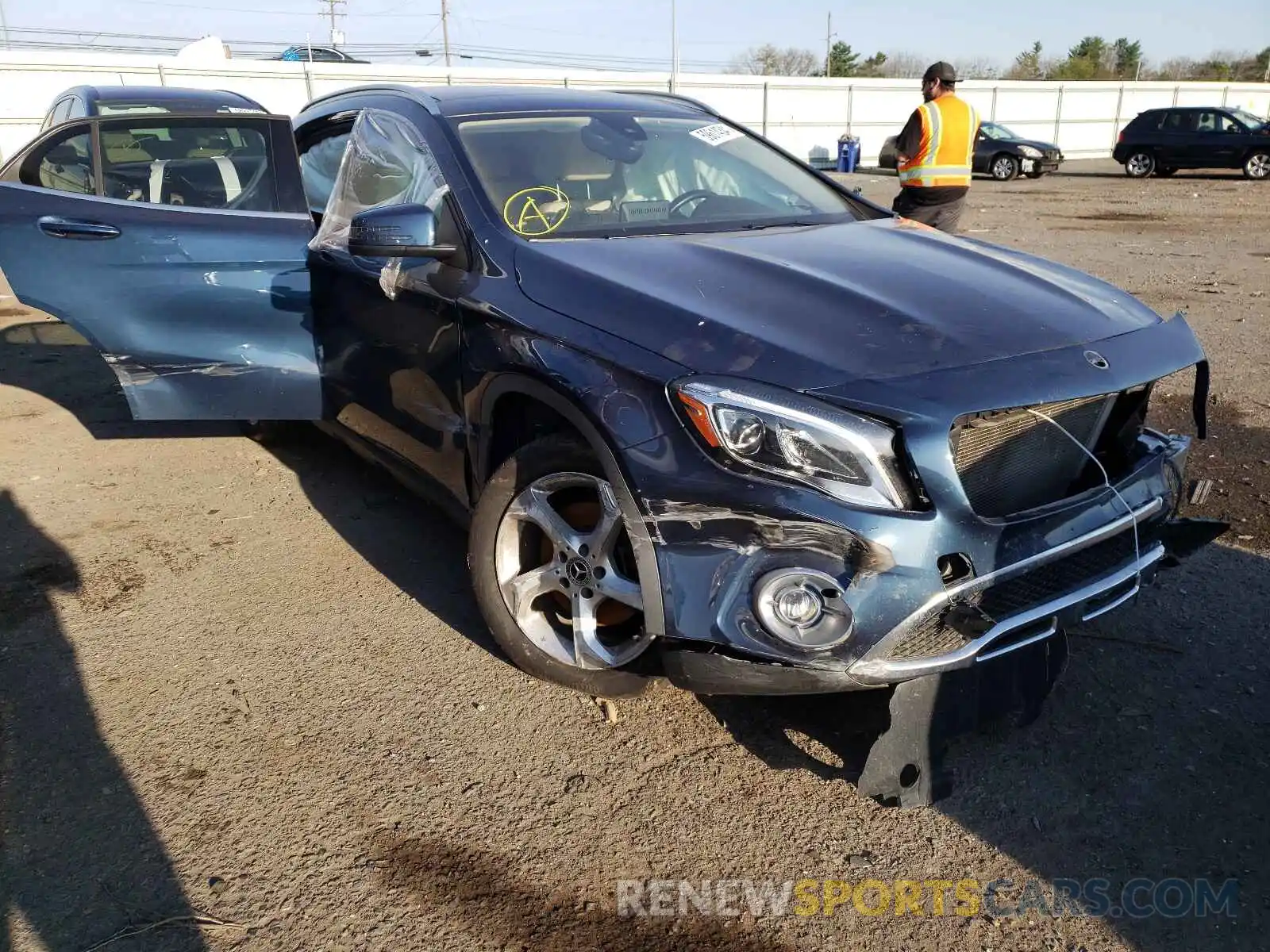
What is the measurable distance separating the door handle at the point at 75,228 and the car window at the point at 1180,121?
85.8 feet

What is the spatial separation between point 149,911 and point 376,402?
2.03m

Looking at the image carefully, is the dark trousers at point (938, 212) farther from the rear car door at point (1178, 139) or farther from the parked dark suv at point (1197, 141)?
the rear car door at point (1178, 139)

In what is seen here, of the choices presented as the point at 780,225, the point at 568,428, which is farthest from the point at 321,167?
the point at 568,428

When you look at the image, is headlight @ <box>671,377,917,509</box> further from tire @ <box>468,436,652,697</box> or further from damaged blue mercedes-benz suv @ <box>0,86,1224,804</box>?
tire @ <box>468,436,652,697</box>

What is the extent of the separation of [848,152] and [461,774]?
28.2 metres

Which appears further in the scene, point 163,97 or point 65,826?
point 163,97

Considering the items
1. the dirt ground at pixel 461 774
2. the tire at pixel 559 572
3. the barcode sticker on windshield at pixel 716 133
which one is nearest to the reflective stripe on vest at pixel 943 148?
the barcode sticker on windshield at pixel 716 133

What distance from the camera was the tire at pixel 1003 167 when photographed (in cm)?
2511

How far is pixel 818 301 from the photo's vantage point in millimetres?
2730

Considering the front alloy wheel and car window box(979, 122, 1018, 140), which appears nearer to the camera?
the front alloy wheel

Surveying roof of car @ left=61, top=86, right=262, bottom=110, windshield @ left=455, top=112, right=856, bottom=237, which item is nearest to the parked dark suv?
roof of car @ left=61, top=86, right=262, bottom=110

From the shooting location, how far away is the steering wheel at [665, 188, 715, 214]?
3670mm

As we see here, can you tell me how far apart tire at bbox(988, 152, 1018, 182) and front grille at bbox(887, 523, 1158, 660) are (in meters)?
24.9
